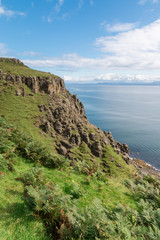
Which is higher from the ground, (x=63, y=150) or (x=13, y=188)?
(x=13, y=188)

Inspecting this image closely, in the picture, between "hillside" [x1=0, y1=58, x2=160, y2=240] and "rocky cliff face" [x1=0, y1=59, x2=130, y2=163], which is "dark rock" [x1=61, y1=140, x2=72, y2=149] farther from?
"hillside" [x1=0, y1=58, x2=160, y2=240]

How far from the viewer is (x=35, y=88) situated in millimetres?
69812

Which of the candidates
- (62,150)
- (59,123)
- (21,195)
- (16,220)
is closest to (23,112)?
(59,123)

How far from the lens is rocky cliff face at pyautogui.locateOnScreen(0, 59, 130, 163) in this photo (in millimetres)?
60903

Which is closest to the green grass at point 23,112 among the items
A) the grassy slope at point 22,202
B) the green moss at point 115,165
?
the green moss at point 115,165

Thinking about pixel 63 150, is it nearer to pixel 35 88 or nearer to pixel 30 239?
pixel 35 88

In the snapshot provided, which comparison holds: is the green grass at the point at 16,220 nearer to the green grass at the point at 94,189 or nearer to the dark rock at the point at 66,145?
the green grass at the point at 94,189

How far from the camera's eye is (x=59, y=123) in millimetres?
64688

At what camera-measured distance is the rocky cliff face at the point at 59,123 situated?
60.9 metres

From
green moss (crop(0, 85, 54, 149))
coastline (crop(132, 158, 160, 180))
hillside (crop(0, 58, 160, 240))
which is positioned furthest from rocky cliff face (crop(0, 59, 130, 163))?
hillside (crop(0, 58, 160, 240))

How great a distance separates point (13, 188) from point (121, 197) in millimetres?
7552

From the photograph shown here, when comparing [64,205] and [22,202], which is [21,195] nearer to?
[22,202]

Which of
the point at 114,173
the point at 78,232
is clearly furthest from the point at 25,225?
the point at 114,173

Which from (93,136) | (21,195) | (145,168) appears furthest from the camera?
(145,168)
